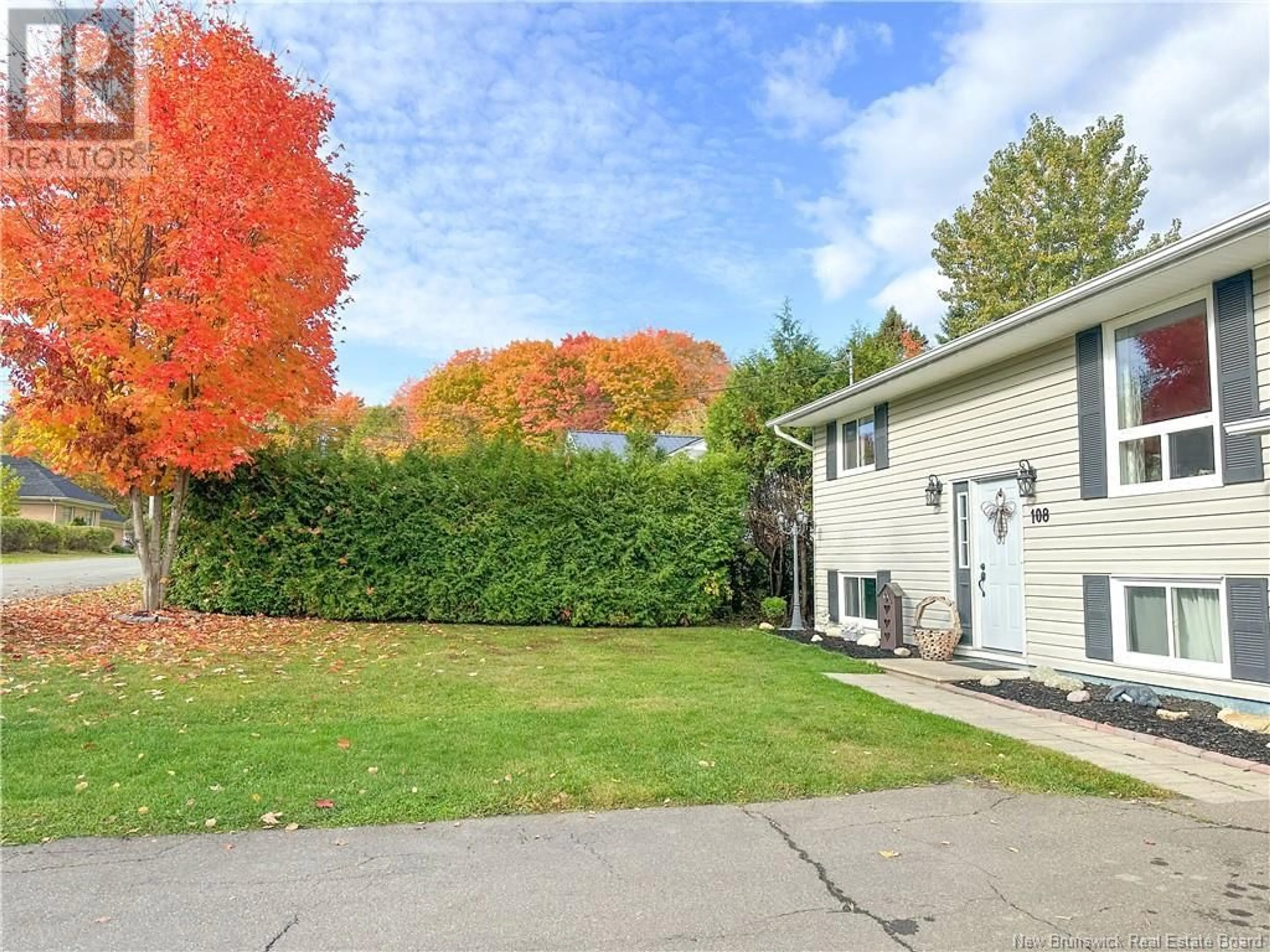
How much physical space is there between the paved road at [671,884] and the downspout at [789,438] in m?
9.87

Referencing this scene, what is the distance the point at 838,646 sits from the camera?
35.4 ft

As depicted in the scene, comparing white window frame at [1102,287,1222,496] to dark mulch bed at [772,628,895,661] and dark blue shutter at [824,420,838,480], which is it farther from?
dark blue shutter at [824,420,838,480]

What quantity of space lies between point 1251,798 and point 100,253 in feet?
38.0

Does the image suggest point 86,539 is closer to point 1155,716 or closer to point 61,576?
point 61,576

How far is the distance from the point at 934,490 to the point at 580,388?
1084 inches

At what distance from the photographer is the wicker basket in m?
9.28

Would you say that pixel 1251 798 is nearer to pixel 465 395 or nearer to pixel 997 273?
pixel 997 273

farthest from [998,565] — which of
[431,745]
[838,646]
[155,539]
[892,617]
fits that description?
[155,539]

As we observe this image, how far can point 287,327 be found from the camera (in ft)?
32.8

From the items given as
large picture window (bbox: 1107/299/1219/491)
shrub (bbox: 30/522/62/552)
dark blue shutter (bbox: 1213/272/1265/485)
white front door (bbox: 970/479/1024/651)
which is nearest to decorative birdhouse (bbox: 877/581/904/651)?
white front door (bbox: 970/479/1024/651)

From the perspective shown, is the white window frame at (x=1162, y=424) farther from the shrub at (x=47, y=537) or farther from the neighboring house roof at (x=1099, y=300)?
the shrub at (x=47, y=537)

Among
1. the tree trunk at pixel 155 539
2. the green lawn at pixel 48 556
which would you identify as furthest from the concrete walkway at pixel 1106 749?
the green lawn at pixel 48 556

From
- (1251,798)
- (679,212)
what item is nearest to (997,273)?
(679,212)

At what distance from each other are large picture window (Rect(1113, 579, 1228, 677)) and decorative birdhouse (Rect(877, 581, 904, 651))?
130 inches
